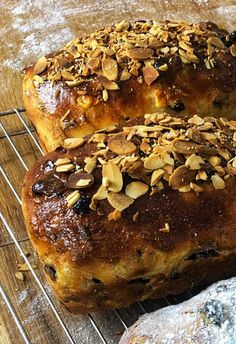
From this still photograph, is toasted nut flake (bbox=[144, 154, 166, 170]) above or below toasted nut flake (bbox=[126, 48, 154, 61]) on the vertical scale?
below

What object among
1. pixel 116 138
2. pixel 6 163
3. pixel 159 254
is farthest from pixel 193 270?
pixel 6 163

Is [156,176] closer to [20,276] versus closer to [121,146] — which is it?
[121,146]

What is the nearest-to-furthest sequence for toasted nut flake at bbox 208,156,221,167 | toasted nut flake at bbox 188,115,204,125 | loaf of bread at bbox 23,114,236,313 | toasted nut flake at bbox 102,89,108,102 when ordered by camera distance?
loaf of bread at bbox 23,114,236,313, toasted nut flake at bbox 208,156,221,167, toasted nut flake at bbox 188,115,204,125, toasted nut flake at bbox 102,89,108,102

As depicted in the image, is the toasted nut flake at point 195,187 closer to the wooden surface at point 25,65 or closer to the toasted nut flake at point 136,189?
the toasted nut flake at point 136,189

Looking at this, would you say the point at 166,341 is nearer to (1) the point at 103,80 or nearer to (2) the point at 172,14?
(1) the point at 103,80

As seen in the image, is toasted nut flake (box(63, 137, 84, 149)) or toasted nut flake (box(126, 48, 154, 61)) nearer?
toasted nut flake (box(63, 137, 84, 149))

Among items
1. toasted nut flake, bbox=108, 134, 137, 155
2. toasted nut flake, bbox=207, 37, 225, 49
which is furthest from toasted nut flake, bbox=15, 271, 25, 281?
toasted nut flake, bbox=207, 37, 225, 49

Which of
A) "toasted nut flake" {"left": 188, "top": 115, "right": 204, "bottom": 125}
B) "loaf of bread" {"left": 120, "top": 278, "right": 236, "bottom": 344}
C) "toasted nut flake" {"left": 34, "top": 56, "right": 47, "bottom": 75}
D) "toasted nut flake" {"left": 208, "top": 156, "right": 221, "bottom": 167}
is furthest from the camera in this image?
"toasted nut flake" {"left": 34, "top": 56, "right": 47, "bottom": 75}

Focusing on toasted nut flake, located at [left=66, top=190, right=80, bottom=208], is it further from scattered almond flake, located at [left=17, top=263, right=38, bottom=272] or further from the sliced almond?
the sliced almond
